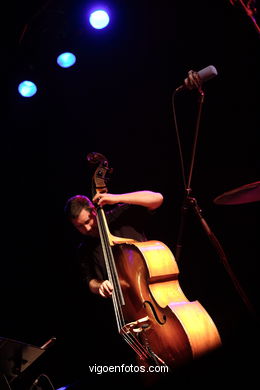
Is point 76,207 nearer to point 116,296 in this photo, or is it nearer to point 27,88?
point 116,296

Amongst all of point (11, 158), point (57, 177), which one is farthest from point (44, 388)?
point (11, 158)

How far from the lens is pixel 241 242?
342 centimetres

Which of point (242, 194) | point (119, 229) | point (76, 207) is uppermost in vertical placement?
point (76, 207)

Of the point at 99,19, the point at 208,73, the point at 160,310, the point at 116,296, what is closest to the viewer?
the point at 160,310

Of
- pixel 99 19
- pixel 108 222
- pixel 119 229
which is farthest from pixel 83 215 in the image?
pixel 99 19

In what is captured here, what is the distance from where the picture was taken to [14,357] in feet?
7.45

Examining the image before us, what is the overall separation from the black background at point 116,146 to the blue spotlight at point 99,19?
0.11m

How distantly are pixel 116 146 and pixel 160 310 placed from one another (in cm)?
259

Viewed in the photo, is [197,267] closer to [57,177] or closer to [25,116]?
[57,177]

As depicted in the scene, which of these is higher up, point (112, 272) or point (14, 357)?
point (112, 272)

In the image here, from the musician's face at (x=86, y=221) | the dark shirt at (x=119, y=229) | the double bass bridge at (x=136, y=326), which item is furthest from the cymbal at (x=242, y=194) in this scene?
the musician's face at (x=86, y=221)

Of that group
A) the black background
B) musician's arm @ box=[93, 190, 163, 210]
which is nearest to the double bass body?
musician's arm @ box=[93, 190, 163, 210]

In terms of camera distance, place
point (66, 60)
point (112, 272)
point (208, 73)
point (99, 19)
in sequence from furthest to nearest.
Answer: point (66, 60)
point (99, 19)
point (208, 73)
point (112, 272)

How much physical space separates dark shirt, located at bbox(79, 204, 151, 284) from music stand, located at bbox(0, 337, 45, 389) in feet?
2.48
